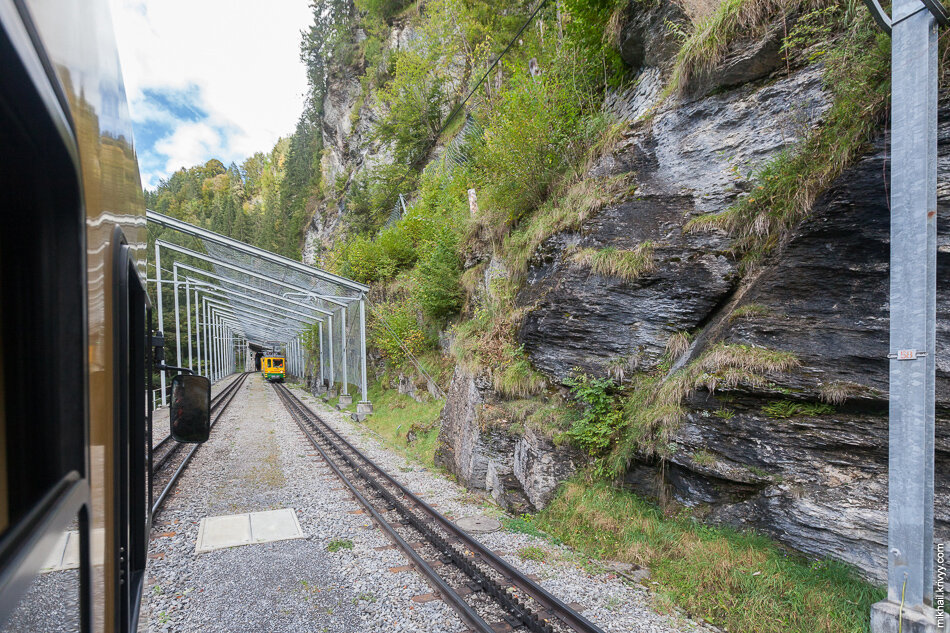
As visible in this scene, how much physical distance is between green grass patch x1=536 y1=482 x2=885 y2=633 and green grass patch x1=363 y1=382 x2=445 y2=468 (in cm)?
518

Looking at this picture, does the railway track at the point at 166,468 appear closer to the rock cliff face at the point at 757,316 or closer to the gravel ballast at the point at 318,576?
the gravel ballast at the point at 318,576

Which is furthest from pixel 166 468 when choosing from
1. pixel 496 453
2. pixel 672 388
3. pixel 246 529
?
pixel 672 388

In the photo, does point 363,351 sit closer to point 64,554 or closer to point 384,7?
point 64,554

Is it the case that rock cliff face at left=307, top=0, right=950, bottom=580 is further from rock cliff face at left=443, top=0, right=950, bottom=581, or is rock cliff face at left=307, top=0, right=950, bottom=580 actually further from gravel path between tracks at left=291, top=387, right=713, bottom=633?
gravel path between tracks at left=291, top=387, right=713, bottom=633

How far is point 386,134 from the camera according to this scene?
3359cm

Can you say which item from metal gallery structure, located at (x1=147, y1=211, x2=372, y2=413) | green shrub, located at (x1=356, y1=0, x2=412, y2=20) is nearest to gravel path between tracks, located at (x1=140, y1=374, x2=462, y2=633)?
metal gallery structure, located at (x1=147, y1=211, x2=372, y2=413)

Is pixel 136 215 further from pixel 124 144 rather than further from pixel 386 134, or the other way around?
pixel 386 134

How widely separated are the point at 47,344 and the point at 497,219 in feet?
39.0

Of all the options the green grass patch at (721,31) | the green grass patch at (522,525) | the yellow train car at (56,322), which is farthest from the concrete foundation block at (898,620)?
the green grass patch at (721,31)

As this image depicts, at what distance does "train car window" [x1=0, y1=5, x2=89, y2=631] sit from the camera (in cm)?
79

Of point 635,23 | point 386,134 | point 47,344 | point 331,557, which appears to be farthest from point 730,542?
point 386,134

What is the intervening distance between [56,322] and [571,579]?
211 inches

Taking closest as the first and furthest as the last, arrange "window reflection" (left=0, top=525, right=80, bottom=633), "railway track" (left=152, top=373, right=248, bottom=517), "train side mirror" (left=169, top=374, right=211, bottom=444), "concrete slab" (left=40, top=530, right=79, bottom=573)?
"window reflection" (left=0, top=525, right=80, bottom=633) → "concrete slab" (left=40, top=530, right=79, bottom=573) → "train side mirror" (left=169, top=374, right=211, bottom=444) → "railway track" (left=152, top=373, right=248, bottom=517)

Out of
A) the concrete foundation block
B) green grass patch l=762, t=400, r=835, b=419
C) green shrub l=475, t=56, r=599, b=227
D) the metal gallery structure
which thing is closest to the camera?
the concrete foundation block
